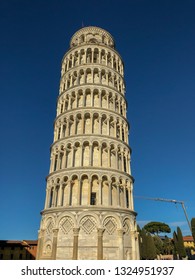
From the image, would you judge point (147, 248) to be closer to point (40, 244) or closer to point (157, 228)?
point (157, 228)

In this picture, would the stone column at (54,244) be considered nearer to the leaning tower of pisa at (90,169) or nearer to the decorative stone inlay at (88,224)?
the leaning tower of pisa at (90,169)

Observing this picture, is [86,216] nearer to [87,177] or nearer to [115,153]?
[87,177]

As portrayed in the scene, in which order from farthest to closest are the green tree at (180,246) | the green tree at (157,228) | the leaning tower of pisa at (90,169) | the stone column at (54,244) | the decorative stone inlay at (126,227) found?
the green tree at (157,228), the green tree at (180,246), the decorative stone inlay at (126,227), the leaning tower of pisa at (90,169), the stone column at (54,244)

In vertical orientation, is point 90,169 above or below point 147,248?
above

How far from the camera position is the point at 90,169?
24.9 meters

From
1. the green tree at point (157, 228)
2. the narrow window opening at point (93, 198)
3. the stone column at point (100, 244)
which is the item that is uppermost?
the green tree at point (157, 228)

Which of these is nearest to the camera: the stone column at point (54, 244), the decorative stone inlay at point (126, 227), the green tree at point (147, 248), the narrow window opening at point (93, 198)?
the stone column at point (54, 244)

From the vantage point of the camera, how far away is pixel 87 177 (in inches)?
982

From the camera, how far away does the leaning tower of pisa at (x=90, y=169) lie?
22.3 meters

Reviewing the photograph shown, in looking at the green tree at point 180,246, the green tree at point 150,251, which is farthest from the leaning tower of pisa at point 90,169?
the green tree at point 180,246

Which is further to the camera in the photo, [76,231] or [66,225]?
[66,225]

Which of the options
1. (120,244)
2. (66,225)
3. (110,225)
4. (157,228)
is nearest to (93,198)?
(110,225)
